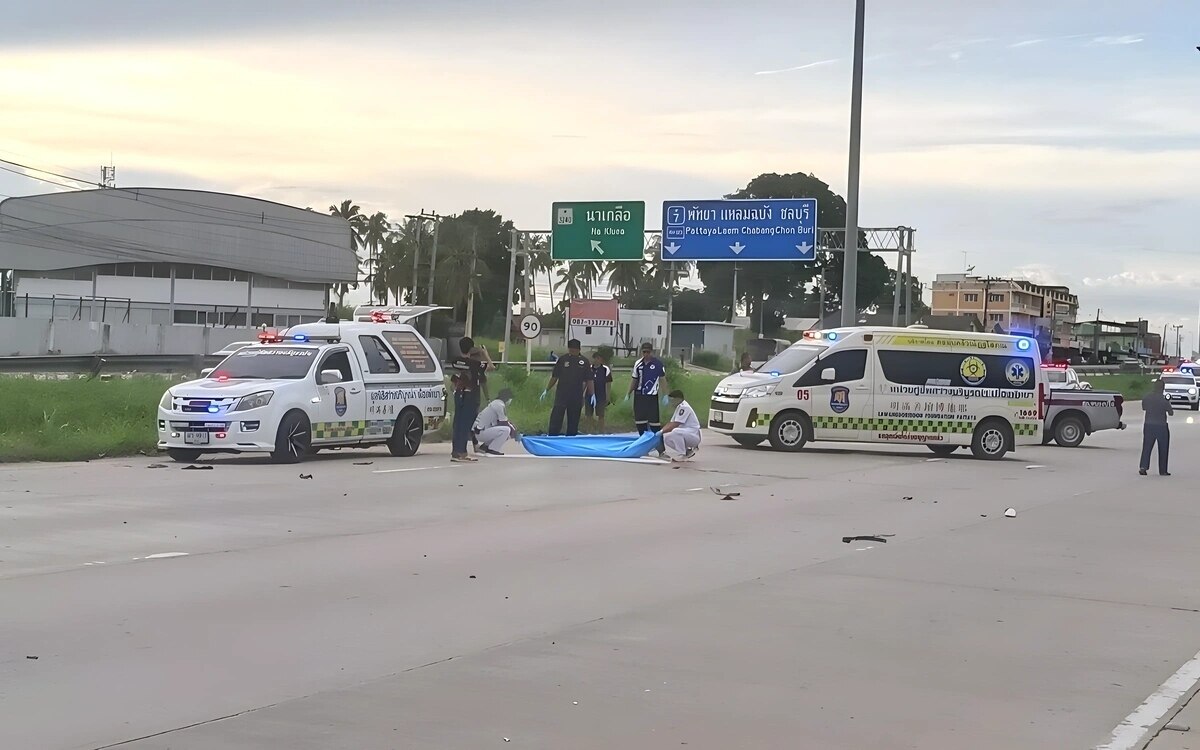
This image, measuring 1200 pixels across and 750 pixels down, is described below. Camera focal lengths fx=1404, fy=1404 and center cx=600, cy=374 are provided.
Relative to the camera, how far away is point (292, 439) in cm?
1892

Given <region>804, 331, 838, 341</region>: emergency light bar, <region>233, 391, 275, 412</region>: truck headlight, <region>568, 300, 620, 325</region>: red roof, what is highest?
<region>568, 300, 620, 325</region>: red roof

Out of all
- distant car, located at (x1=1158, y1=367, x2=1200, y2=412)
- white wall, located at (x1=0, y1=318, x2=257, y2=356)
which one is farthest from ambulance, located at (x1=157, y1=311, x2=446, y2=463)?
distant car, located at (x1=1158, y1=367, x2=1200, y2=412)

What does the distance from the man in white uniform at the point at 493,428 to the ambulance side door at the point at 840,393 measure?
6.07m

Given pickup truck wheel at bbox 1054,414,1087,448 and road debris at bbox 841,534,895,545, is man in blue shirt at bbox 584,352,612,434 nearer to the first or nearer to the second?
pickup truck wheel at bbox 1054,414,1087,448

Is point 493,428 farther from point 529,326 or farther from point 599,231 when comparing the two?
point 599,231

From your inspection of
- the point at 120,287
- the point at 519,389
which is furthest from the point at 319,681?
the point at 120,287

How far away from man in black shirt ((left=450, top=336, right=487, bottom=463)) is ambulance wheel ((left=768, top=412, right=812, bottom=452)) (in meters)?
6.34

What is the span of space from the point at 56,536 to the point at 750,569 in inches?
223

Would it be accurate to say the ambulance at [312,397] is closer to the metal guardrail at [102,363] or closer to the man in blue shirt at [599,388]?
the man in blue shirt at [599,388]

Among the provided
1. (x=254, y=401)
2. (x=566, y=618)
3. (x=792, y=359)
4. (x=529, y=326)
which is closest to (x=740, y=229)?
(x=529, y=326)

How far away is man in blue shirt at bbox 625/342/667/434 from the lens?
23.6 meters

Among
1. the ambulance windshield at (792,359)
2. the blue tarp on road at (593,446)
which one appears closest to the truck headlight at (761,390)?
the ambulance windshield at (792,359)

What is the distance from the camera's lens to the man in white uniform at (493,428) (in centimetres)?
2133

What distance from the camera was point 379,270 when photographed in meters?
103
